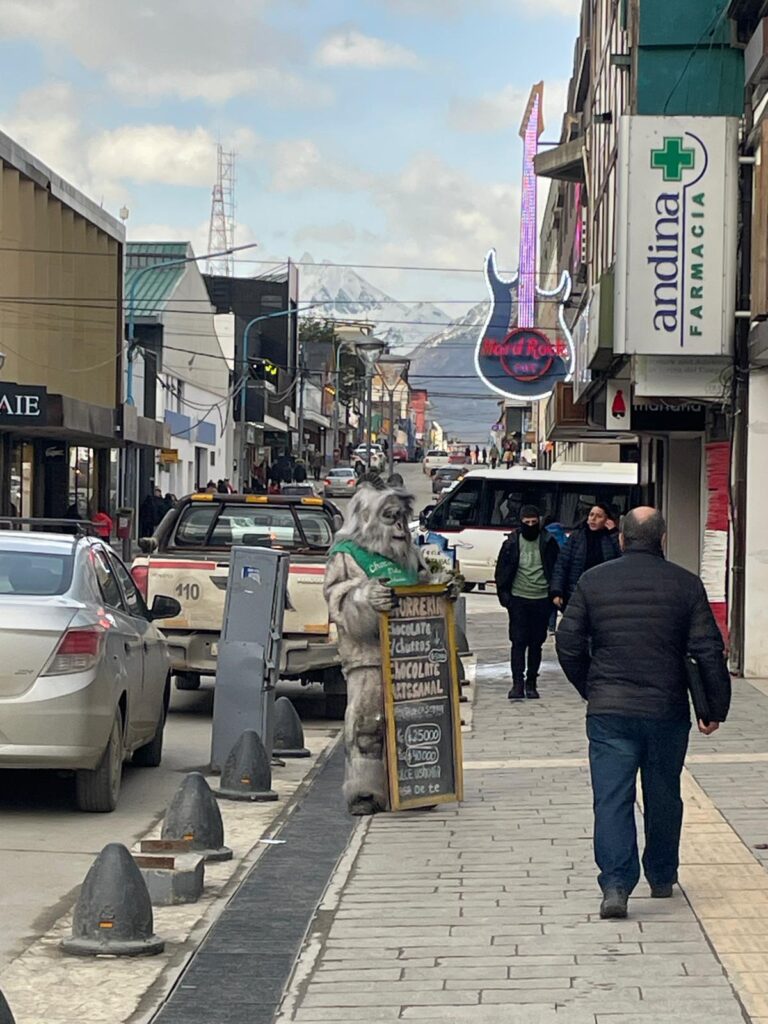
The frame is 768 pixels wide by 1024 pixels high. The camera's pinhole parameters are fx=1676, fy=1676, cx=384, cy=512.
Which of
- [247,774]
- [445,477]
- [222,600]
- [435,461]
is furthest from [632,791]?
[435,461]

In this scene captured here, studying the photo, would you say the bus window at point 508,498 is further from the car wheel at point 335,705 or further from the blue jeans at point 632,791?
the blue jeans at point 632,791

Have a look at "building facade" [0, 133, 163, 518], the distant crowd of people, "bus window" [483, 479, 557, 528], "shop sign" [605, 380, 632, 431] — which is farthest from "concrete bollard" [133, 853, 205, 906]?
the distant crowd of people

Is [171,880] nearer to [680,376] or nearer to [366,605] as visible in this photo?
[366,605]

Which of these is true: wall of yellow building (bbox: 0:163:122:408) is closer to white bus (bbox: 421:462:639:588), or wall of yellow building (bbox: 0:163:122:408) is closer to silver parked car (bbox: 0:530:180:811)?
white bus (bbox: 421:462:639:588)

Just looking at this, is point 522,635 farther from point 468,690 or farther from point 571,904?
point 571,904

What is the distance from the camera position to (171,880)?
7367 millimetres

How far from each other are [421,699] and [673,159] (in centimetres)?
855

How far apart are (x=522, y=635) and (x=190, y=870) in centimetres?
825

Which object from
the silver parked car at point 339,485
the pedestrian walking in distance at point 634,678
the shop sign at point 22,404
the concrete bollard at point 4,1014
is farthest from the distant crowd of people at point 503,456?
the concrete bollard at point 4,1014

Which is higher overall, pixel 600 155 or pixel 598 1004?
pixel 600 155

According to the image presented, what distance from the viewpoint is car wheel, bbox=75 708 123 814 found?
31.6ft

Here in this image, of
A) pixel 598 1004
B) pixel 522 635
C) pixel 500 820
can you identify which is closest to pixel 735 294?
pixel 522 635

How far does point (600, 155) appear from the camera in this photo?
27.7m

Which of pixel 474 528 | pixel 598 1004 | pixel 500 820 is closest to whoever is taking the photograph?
pixel 598 1004
